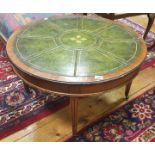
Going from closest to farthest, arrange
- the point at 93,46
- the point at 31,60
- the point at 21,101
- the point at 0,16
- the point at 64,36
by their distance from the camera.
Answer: the point at 31,60, the point at 93,46, the point at 64,36, the point at 21,101, the point at 0,16

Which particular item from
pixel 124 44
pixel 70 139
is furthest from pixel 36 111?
pixel 124 44

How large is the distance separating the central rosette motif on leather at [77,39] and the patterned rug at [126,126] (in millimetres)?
611

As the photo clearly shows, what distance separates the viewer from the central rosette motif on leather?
1438 mm

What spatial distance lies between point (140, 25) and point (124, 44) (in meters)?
1.89

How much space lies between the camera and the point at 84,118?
171 cm

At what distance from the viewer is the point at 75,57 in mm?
1340

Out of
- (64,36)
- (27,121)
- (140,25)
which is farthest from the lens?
(140,25)

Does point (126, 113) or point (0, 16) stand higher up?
point (0, 16)

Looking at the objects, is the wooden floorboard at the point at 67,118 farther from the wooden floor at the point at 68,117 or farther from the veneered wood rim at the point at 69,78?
the veneered wood rim at the point at 69,78

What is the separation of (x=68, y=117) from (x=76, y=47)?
1.94 feet

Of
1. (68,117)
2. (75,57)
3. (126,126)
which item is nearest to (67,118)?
(68,117)

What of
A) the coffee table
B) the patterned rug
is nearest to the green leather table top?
the coffee table

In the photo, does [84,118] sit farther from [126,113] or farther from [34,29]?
[34,29]

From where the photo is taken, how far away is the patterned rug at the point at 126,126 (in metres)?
1.57
